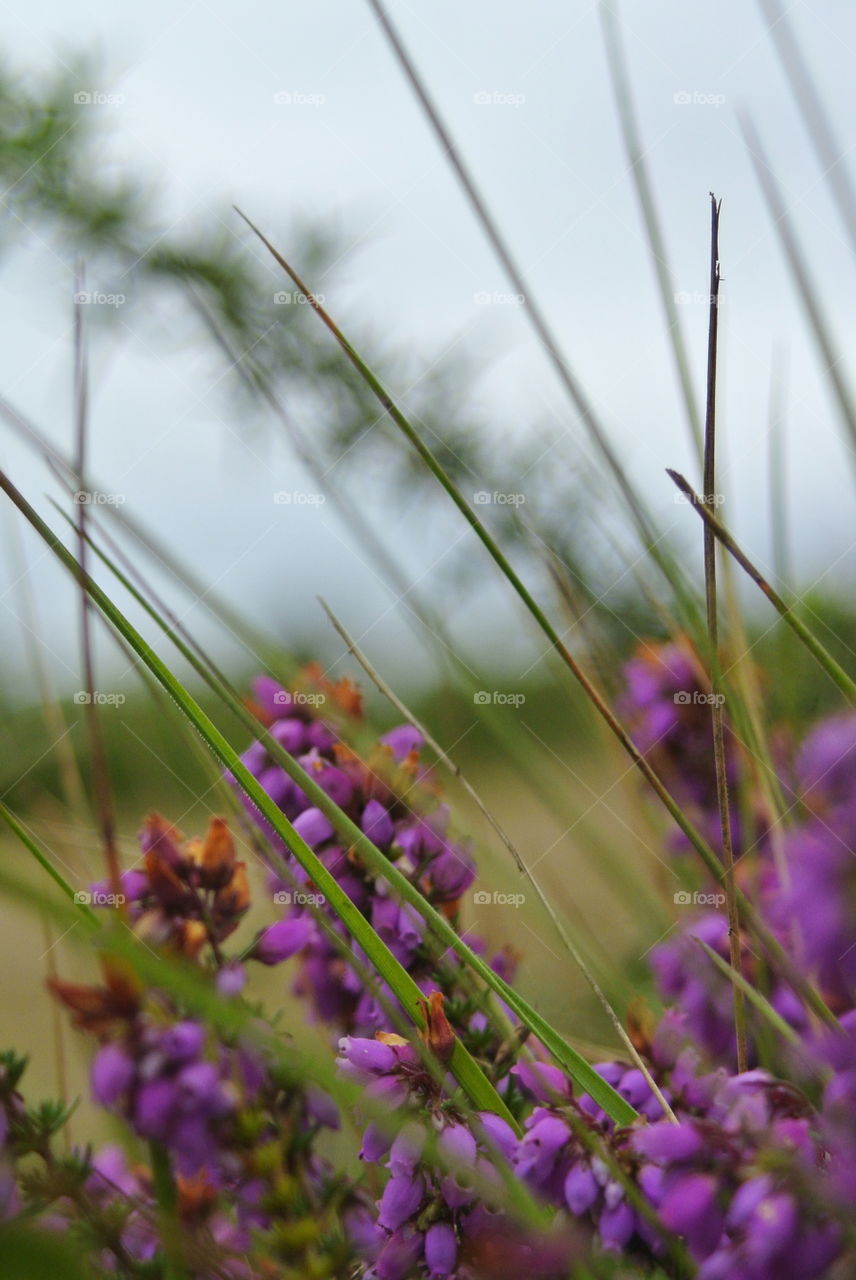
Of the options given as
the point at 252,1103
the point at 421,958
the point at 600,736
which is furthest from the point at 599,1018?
the point at 252,1103

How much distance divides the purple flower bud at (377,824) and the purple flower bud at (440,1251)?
0.16 metres

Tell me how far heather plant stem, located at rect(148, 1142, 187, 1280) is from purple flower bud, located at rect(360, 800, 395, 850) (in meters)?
0.17

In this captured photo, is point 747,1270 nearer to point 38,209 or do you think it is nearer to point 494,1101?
point 494,1101

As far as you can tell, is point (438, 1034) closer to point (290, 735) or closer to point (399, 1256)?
point (399, 1256)

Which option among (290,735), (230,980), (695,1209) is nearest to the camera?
(695,1209)

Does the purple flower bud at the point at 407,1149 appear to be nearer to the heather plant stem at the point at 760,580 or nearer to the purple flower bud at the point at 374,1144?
the purple flower bud at the point at 374,1144

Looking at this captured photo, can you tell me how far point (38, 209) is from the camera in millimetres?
904

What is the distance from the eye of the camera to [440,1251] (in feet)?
0.87

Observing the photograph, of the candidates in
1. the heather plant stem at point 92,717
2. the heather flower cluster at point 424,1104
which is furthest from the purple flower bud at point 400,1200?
the heather plant stem at point 92,717

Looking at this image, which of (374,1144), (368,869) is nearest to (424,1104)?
(374,1144)

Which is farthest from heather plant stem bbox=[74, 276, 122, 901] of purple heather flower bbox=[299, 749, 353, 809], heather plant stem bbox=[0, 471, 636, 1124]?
purple heather flower bbox=[299, 749, 353, 809]

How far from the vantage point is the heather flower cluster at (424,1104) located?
0.22 m

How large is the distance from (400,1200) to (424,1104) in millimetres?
24

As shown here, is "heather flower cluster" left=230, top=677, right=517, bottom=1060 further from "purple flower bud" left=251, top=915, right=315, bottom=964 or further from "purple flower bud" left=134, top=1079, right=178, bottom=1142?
"purple flower bud" left=134, top=1079, right=178, bottom=1142
